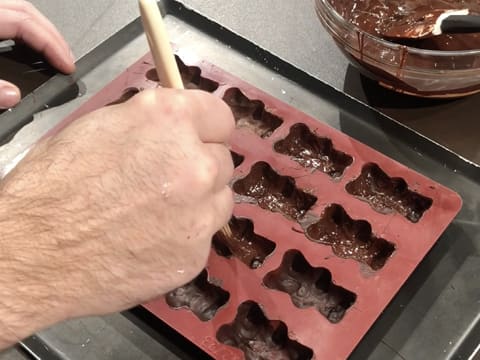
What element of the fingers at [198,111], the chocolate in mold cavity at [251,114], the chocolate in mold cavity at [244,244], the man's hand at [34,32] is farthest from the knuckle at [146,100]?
the man's hand at [34,32]

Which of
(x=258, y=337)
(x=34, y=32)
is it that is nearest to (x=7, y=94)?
(x=34, y=32)

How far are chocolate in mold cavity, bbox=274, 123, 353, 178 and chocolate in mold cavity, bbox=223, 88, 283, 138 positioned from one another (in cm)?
4

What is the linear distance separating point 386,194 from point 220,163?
1.22 ft

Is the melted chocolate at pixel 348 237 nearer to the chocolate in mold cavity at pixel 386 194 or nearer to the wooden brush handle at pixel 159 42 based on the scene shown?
the chocolate in mold cavity at pixel 386 194

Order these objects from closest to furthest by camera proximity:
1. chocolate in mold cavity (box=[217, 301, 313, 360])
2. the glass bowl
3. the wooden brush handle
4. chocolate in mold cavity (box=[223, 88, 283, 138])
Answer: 1. the wooden brush handle
2. chocolate in mold cavity (box=[217, 301, 313, 360])
3. the glass bowl
4. chocolate in mold cavity (box=[223, 88, 283, 138])

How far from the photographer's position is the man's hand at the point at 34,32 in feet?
3.82

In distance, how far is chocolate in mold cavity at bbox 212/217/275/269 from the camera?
94 centimetres

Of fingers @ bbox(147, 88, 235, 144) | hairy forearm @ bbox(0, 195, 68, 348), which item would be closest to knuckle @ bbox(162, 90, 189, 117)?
fingers @ bbox(147, 88, 235, 144)

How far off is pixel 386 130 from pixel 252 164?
0.76 ft

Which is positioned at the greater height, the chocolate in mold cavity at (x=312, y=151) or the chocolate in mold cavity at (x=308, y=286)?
the chocolate in mold cavity at (x=312, y=151)

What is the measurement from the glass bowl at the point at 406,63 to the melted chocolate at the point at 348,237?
24cm

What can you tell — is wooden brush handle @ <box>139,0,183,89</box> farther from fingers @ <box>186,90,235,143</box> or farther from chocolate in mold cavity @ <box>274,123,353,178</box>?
chocolate in mold cavity @ <box>274,123,353,178</box>

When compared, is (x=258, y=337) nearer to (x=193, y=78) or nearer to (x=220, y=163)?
(x=220, y=163)

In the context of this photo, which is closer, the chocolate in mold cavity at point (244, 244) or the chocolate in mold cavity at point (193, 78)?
the chocolate in mold cavity at point (244, 244)
